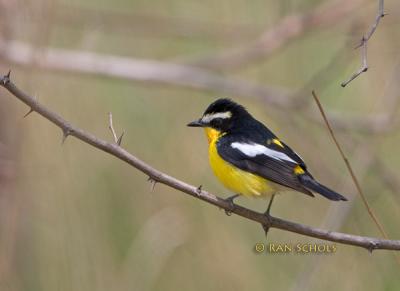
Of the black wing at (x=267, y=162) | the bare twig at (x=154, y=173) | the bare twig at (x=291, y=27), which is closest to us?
the bare twig at (x=154, y=173)

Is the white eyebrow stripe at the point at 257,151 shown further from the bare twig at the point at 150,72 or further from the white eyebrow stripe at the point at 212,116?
the bare twig at the point at 150,72

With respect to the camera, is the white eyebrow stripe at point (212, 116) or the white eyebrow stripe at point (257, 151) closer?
the white eyebrow stripe at point (257, 151)

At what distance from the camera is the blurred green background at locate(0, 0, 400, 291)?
198 inches

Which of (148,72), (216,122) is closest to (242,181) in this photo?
(216,122)

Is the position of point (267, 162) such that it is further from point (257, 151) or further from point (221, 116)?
point (221, 116)

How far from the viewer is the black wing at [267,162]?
161 inches

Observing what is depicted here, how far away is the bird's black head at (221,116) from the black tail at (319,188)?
0.86m

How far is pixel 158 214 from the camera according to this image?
5445 millimetres

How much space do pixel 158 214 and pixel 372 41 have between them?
2.68 meters

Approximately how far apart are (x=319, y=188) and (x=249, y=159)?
584 millimetres

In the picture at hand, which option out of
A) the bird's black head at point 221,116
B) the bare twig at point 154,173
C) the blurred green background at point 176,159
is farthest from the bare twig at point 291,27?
the bare twig at point 154,173

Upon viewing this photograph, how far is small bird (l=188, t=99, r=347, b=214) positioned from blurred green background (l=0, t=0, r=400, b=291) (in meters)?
0.69

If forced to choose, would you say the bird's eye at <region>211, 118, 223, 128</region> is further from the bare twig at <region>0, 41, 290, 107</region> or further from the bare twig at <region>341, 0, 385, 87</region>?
the bare twig at <region>341, 0, 385, 87</region>

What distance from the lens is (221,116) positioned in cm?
487
